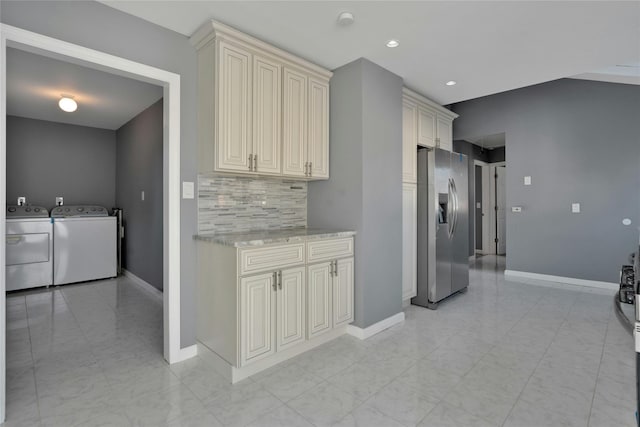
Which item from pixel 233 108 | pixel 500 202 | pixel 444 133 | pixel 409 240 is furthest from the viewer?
pixel 500 202

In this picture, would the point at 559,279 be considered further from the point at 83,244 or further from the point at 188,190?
the point at 83,244

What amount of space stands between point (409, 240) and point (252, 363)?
2.11 m

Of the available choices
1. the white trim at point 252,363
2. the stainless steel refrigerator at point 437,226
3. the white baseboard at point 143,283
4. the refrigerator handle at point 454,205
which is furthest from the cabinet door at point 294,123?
the white baseboard at point 143,283

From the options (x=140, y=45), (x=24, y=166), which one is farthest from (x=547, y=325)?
(x=24, y=166)

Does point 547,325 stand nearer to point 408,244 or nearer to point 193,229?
point 408,244

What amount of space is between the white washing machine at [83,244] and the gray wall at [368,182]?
3650mm

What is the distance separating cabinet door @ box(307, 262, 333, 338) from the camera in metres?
2.45

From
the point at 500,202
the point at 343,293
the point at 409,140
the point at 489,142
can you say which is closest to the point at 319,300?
the point at 343,293

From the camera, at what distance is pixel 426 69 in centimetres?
304

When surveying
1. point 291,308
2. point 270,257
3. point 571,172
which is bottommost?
point 291,308

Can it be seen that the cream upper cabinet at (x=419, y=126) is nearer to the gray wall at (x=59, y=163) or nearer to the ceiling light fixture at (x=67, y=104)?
the ceiling light fixture at (x=67, y=104)

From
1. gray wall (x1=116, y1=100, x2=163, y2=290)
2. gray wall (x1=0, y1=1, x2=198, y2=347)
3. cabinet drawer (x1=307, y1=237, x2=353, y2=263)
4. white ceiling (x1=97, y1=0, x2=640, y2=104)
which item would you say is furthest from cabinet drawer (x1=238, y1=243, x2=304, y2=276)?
gray wall (x1=116, y1=100, x2=163, y2=290)

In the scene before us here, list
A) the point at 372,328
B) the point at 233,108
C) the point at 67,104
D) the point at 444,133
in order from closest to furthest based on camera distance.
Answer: the point at 233,108, the point at 372,328, the point at 67,104, the point at 444,133

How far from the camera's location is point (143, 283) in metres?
4.43
